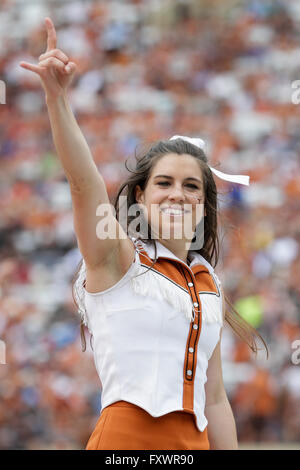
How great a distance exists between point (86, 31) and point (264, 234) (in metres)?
3.02

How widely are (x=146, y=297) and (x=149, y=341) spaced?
0.32ft

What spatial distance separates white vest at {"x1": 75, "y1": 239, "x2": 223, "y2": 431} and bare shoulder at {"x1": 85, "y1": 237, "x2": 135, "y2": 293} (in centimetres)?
1

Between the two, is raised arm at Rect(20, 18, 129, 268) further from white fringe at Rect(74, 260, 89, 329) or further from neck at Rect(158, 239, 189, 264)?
neck at Rect(158, 239, 189, 264)

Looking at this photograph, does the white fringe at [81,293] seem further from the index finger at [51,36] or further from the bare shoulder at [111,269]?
the index finger at [51,36]

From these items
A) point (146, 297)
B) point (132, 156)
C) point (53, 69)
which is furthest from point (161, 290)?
point (132, 156)

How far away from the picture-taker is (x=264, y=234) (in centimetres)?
541

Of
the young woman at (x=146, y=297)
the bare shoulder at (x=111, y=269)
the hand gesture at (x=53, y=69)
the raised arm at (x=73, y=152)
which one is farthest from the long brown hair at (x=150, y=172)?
the hand gesture at (x=53, y=69)

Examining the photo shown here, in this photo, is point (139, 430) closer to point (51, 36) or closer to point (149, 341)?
point (149, 341)

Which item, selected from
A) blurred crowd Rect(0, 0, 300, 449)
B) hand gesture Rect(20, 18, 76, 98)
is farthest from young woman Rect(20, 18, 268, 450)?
blurred crowd Rect(0, 0, 300, 449)

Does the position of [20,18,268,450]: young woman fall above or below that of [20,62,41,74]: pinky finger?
below

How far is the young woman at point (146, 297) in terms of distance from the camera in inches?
58.4

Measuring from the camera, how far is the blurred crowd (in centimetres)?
458

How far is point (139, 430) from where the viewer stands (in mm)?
1576

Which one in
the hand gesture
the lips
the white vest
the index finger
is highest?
the index finger
